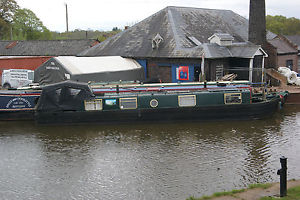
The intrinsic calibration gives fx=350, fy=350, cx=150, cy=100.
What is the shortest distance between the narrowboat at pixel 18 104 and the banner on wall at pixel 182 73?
38.6ft

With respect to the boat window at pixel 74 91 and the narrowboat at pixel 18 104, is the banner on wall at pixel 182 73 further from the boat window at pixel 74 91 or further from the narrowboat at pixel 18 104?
the narrowboat at pixel 18 104

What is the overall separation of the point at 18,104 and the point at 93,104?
15.5ft

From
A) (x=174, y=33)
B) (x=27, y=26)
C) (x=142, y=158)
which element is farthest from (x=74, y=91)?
(x=27, y=26)

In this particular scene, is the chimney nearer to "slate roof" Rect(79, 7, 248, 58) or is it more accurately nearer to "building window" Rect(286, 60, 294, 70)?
"slate roof" Rect(79, 7, 248, 58)

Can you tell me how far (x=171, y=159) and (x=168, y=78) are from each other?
1507 centimetres

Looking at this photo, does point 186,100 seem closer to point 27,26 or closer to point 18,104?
point 18,104

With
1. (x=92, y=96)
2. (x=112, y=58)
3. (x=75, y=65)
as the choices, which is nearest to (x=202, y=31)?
(x=112, y=58)

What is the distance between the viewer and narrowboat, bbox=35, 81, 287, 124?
1978cm

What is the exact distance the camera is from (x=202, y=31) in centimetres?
3194

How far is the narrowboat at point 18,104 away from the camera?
67.9 feet

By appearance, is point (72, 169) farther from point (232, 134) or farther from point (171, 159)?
point (232, 134)

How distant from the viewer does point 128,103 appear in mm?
19938

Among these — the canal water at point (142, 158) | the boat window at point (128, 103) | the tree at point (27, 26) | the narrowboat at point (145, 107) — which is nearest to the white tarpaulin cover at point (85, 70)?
the narrowboat at point (145, 107)

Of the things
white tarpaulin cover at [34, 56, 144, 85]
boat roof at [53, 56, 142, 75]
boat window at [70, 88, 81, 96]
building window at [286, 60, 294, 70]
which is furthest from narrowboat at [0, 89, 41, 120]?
building window at [286, 60, 294, 70]
